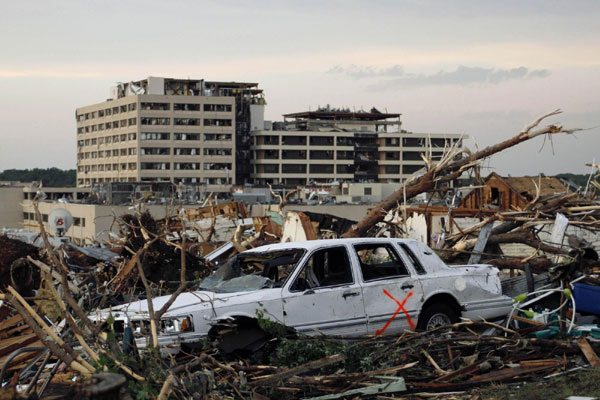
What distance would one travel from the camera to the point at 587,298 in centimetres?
1084

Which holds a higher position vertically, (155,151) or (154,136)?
(154,136)

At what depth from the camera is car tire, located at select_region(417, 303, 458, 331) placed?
9812 millimetres

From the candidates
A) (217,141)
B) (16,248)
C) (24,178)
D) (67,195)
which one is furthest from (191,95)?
(16,248)

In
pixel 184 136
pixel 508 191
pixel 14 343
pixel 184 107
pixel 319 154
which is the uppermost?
pixel 184 107

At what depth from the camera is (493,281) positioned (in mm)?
10547

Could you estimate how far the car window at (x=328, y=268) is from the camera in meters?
9.52

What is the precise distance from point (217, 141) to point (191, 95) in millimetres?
7742

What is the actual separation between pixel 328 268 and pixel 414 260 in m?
1.16

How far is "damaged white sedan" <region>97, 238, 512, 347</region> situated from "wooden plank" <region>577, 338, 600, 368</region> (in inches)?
60.9

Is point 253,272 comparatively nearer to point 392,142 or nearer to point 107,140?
point 392,142

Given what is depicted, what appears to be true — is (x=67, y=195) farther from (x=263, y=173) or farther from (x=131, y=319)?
(x=131, y=319)

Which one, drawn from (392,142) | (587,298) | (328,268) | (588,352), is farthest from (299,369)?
(392,142)

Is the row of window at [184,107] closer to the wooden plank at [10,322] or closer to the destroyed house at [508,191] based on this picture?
the destroyed house at [508,191]

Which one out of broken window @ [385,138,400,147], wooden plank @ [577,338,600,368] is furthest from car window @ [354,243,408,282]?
broken window @ [385,138,400,147]
